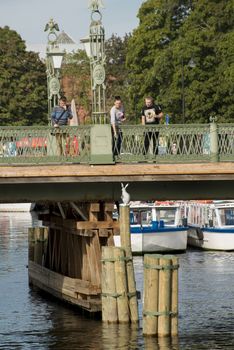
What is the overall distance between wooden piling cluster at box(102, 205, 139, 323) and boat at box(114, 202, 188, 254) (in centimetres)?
2688

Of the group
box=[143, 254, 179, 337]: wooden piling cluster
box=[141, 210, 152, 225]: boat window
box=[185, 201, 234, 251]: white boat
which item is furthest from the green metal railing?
box=[185, 201, 234, 251]: white boat

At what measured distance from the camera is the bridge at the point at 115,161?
3403 cm

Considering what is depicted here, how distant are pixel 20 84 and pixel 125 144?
8654cm

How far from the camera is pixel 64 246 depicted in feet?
140

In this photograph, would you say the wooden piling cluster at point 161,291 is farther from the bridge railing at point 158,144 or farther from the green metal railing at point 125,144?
the green metal railing at point 125,144

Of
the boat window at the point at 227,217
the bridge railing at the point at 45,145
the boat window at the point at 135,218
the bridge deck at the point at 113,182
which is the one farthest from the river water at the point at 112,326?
the boat window at the point at 227,217

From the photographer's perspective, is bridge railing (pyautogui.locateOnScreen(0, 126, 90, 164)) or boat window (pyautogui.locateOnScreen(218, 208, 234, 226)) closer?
bridge railing (pyautogui.locateOnScreen(0, 126, 90, 164))

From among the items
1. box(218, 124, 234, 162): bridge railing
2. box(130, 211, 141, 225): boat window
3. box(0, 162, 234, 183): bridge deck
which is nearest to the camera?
box(0, 162, 234, 183): bridge deck

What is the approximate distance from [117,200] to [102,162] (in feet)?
6.00

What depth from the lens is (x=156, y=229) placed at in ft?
205

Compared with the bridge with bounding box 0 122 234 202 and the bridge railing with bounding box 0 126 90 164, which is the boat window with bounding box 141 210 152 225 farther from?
the bridge railing with bounding box 0 126 90 164

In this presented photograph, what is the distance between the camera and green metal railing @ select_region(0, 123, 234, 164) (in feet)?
113

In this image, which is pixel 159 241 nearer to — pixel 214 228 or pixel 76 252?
pixel 214 228

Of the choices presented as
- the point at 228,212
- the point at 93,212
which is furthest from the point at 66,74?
the point at 93,212
